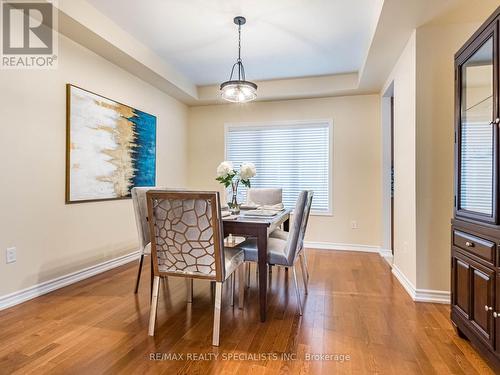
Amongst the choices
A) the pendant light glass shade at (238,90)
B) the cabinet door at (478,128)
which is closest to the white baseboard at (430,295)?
the cabinet door at (478,128)

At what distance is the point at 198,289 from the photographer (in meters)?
2.83

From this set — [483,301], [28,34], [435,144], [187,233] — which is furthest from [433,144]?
[28,34]

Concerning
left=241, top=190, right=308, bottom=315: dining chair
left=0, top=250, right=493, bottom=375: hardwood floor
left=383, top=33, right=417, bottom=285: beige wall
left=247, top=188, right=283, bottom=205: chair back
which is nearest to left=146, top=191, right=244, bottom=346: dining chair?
left=0, top=250, right=493, bottom=375: hardwood floor

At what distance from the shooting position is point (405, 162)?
9.78 ft

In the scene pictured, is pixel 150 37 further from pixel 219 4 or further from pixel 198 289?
pixel 198 289

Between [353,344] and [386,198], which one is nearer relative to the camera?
[353,344]

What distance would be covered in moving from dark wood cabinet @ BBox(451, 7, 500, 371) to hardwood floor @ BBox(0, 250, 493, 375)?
0.24 metres

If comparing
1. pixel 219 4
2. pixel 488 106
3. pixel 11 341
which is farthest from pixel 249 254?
pixel 219 4

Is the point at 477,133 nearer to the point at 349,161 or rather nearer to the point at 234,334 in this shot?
the point at 234,334

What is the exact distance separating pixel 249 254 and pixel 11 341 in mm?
1661

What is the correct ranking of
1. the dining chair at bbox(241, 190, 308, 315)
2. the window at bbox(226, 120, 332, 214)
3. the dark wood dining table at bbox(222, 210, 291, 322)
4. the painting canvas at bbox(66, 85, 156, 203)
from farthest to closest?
1. the window at bbox(226, 120, 332, 214)
2. the painting canvas at bbox(66, 85, 156, 203)
3. the dining chair at bbox(241, 190, 308, 315)
4. the dark wood dining table at bbox(222, 210, 291, 322)

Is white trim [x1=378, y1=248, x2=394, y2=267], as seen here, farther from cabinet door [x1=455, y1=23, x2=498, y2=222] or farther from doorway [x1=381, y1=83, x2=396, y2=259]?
cabinet door [x1=455, y1=23, x2=498, y2=222]

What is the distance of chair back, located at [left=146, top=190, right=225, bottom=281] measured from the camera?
1.81m

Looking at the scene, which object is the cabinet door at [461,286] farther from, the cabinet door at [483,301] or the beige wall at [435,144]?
the beige wall at [435,144]
